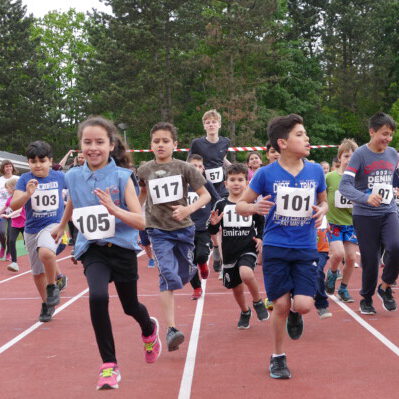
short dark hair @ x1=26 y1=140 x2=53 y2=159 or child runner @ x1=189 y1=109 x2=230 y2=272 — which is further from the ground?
short dark hair @ x1=26 y1=140 x2=53 y2=159

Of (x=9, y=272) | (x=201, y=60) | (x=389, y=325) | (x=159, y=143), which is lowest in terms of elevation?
(x=9, y=272)

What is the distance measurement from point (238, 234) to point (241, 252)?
0.19 metres

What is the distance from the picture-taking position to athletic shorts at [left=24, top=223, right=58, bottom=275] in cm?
742

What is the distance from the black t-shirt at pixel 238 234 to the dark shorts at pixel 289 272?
1927 millimetres

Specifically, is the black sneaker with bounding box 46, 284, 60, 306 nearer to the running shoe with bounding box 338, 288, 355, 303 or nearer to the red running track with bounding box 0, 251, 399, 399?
the red running track with bounding box 0, 251, 399, 399

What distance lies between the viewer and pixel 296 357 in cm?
558

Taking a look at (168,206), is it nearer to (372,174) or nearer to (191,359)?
(191,359)

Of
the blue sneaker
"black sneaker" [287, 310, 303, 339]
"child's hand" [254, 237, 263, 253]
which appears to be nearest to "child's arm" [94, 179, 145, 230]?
"black sneaker" [287, 310, 303, 339]

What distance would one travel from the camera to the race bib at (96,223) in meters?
4.75

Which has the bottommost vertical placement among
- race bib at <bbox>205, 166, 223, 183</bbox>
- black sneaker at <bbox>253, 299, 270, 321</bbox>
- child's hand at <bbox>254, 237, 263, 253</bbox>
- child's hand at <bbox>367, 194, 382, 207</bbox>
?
black sneaker at <bbox>253, 299, 270, 321</bbox>

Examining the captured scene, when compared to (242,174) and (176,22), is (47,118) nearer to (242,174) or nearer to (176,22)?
(176,22)

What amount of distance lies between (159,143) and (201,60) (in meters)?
38.4

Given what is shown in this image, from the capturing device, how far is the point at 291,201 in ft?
16.5

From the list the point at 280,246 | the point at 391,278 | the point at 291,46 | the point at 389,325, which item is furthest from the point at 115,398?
the point at 291,46
